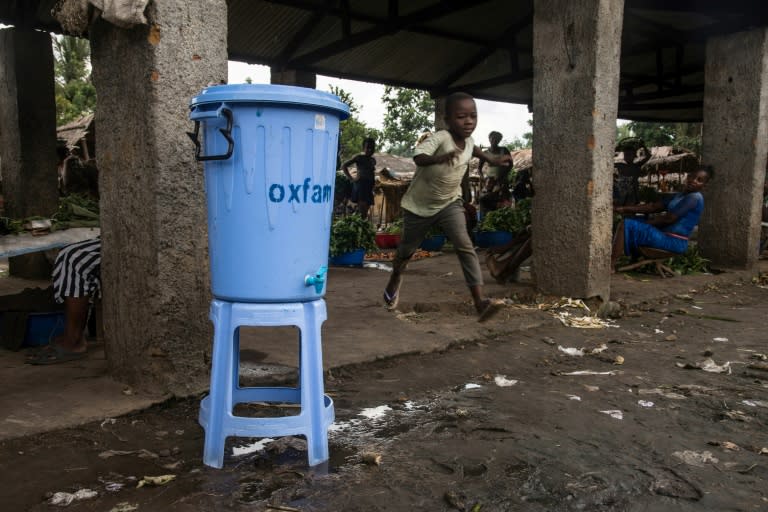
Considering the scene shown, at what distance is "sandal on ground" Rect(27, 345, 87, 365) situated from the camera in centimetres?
343

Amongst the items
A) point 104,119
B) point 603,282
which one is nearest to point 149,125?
point 104,119

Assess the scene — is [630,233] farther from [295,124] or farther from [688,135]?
[688,135]

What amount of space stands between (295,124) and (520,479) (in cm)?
148

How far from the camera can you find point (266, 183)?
2.19 metres

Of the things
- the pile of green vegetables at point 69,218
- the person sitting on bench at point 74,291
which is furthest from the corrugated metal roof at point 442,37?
the person sitting on bench at point 74,291

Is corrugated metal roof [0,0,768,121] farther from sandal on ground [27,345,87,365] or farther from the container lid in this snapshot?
the container lid

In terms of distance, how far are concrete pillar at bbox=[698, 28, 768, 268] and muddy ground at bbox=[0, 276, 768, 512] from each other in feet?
13.8

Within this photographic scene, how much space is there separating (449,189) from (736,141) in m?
4.60

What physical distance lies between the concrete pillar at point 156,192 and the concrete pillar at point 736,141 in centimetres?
653

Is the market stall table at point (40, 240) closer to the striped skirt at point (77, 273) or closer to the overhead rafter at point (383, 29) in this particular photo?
the striped skirt at point (77, 273)

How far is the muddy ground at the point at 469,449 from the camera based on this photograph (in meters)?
2.11

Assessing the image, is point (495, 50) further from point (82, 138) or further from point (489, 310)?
point (489, 310)

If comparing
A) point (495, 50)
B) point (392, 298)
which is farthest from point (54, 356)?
point (495, 50)

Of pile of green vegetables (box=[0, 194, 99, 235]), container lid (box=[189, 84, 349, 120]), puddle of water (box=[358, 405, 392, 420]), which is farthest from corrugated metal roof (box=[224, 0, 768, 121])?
container lid (box=[189, 84, 349, 120])
